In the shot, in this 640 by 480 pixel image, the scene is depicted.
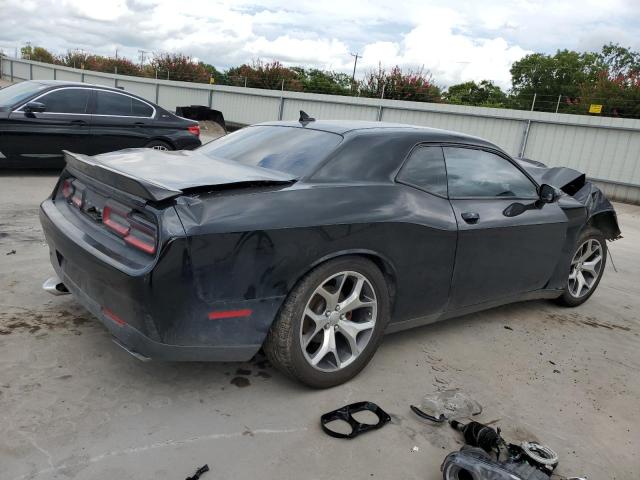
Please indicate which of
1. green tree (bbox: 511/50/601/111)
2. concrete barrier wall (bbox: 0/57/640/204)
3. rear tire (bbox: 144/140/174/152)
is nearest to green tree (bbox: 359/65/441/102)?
concrete barrier wall (bbox: 0/57/640/204)

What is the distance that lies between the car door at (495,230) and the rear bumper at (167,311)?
4.83ft

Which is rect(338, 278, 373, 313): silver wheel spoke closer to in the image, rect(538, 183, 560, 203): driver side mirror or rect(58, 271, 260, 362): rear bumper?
rect(58, 271, 260, 362): rear bumper

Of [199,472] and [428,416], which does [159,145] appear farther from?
[199,472]

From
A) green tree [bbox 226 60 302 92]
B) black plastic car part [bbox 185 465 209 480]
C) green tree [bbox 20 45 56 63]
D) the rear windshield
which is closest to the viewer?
black plastic car part [bbox 185 465 209 480]

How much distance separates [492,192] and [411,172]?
0.79 m

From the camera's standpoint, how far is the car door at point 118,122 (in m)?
8.32

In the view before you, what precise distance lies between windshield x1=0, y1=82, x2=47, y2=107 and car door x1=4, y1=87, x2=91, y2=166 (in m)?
0.16

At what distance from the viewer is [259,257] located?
2549 millimetres

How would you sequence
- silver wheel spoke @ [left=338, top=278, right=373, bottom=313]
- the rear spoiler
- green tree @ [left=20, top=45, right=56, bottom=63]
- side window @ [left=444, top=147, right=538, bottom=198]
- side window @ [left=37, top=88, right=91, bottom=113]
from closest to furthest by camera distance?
1. the rear spoiler
2. silver wheel spoke @ [left=338, top=278, right=373, bottom=313]
3. side window @ [left=444, top=147, right=538, bottom=198]
4. side window @ [left=37, top=88, right=91, bottom=113]
5. green tree @ [left=20, top=45, right=56, bottom=63]

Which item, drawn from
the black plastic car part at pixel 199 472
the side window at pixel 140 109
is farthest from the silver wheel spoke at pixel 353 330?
the side window at pixel 140 109

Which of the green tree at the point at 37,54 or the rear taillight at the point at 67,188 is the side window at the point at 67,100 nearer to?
the rear taillight at the point at 67,188

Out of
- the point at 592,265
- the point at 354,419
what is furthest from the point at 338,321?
the point at 592,265

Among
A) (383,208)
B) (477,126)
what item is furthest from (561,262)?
(477,126)

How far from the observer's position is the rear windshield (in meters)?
3.15
